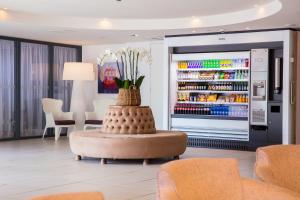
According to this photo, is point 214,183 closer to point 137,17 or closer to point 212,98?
point 137,17

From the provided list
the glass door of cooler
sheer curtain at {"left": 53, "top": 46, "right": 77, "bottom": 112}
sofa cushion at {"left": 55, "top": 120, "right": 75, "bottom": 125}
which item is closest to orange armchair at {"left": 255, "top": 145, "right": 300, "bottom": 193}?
the glass door of cooler

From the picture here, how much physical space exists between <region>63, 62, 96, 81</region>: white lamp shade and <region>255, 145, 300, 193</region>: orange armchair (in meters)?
9.55

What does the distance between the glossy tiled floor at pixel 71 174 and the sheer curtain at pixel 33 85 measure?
247 centimetres

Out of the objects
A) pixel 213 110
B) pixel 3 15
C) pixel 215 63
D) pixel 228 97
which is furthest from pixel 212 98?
pixel 3 15

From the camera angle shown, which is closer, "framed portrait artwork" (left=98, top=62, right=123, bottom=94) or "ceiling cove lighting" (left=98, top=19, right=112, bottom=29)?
"ceiling cove lighting" (left=98, top=19, right=112, bottom=29)

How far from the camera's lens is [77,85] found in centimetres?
1360

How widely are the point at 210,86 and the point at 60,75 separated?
14.9ft

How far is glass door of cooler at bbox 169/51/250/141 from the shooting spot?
1115cm

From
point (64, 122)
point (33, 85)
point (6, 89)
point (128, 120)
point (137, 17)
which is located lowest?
point (64, 122)

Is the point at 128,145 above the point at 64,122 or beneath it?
beneath

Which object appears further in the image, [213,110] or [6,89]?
[6,89]

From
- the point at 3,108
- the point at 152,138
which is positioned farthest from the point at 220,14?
the point at 3,108

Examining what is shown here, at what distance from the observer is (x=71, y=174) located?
747 cm

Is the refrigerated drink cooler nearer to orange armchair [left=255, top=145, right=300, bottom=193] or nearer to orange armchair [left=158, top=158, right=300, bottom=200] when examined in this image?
orange armchair [left=255, top=145, right=300, bottom=193]
